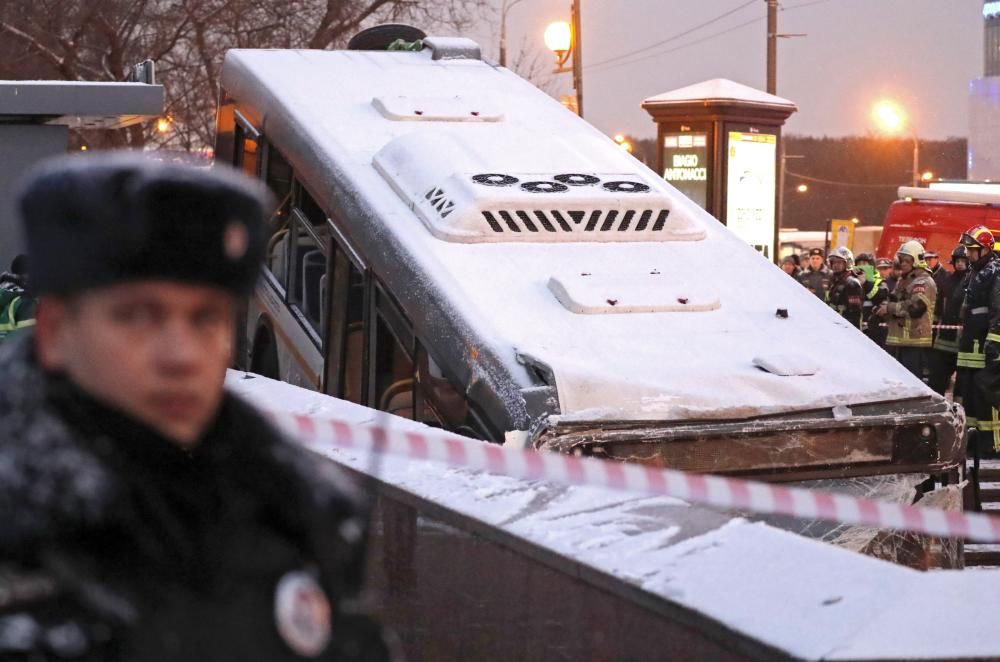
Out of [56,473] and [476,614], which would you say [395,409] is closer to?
[476,614]

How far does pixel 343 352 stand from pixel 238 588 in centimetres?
686

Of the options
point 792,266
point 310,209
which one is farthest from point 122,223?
point 792,266

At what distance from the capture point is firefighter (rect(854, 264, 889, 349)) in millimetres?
17422

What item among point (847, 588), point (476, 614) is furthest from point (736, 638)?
point (476, 614)

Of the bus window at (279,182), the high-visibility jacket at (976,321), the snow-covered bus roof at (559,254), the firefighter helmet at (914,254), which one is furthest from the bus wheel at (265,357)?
the firefighter helmet at (914,254)

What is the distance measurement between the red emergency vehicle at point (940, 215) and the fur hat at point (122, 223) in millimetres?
18496

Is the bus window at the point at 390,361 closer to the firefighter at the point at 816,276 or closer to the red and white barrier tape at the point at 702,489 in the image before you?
the red and white barrier tape at the point at 702,489

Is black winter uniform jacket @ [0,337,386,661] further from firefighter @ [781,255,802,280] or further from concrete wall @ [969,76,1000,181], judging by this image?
concrete wall @ [969,76,1000,181]

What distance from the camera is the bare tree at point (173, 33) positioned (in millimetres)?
27578

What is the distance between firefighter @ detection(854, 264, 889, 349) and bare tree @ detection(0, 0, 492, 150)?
44.4 ft

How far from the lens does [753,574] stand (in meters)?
3.26

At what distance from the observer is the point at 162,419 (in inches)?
68.6

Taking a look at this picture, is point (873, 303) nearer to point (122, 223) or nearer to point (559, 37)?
point (559, 37)

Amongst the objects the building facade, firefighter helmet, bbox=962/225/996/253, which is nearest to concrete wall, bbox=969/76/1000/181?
the building facade
